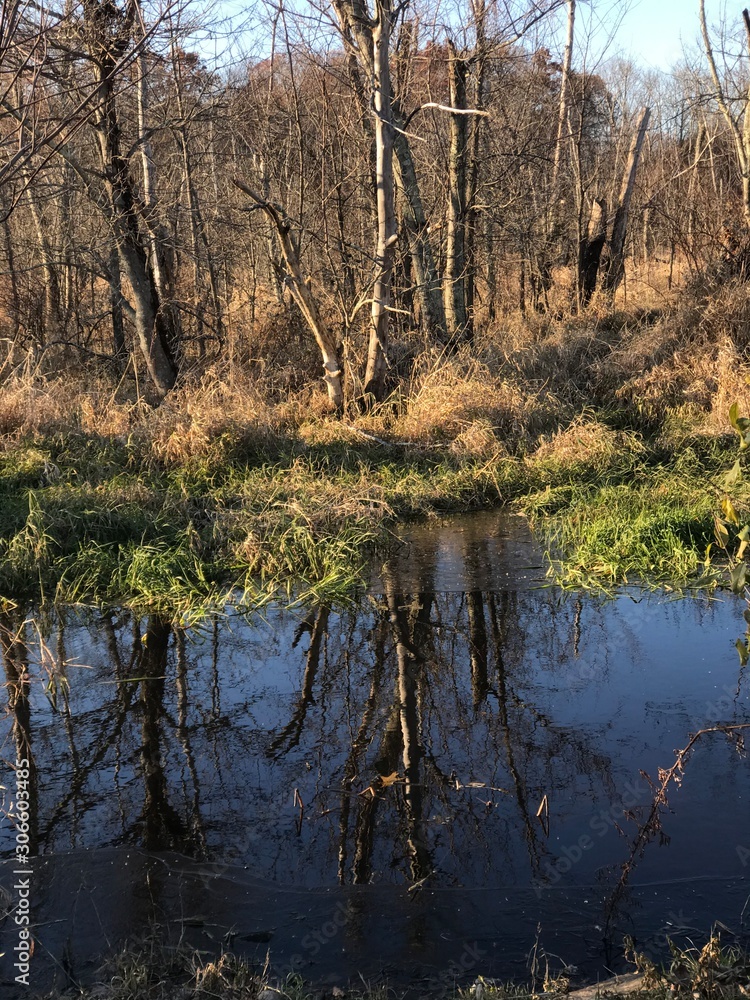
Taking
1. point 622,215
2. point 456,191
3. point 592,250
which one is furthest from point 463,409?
point 622,215

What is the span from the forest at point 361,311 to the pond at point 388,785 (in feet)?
4.36

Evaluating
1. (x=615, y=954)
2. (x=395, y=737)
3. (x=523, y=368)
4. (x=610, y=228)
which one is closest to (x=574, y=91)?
(x=610, y=228)

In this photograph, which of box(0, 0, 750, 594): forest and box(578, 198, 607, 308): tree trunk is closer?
box(0, 0, 750, 594): forest

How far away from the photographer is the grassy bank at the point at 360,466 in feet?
24.1

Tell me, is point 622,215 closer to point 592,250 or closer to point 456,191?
point 592,250

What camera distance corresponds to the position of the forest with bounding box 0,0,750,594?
9.42 metres

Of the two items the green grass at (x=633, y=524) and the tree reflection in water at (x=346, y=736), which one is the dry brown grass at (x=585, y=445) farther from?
the tree reflection in water at (x=346, y=736)

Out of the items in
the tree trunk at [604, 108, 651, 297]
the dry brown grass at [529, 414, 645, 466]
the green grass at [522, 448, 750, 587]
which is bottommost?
the green grass at [522, 448, 750, 587]

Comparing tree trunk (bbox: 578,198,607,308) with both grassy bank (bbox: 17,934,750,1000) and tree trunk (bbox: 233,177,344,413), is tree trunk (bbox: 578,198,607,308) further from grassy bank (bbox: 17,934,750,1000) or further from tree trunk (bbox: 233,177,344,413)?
grassy bank (bbox: 17,934,750,1000)

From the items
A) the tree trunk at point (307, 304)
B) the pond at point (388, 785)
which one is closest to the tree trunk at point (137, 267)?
the tree trunk at point (307, 304)

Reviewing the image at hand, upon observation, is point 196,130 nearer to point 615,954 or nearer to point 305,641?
point 305,641

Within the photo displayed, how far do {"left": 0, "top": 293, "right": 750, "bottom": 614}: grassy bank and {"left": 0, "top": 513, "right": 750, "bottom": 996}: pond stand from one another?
585 mm

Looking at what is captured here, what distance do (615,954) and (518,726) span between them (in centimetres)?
172

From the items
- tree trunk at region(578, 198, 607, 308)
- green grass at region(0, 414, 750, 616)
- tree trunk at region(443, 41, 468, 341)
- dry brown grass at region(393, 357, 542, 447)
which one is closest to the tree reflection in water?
green grass at region(0, 414, 750, 616)
